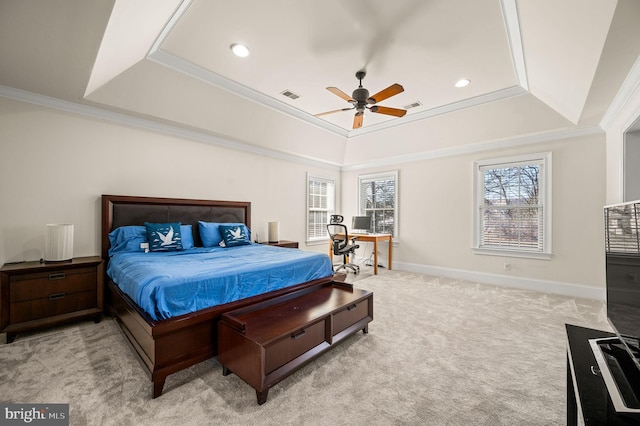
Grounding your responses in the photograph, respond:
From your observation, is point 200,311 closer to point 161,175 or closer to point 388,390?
point 388,390

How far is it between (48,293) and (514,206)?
6.46 m

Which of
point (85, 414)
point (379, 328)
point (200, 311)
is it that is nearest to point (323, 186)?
point (379, 328)

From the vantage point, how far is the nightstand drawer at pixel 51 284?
2.51 meters

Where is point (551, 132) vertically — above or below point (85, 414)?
above

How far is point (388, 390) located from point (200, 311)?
1489mm

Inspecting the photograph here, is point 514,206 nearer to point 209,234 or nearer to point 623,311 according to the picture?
point 623,311

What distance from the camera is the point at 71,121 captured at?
10.6ft

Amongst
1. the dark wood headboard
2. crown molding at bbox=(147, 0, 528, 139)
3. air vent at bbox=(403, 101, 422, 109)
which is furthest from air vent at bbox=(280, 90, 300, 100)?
the dark wood headboard

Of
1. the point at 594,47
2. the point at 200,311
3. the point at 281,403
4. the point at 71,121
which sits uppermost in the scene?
the point at 594,47

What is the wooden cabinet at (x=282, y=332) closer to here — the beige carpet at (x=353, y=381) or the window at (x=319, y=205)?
the beige carpet at (x=353, y=381)

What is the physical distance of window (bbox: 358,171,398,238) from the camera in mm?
6023

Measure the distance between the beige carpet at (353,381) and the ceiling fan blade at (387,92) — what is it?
8.48 ft

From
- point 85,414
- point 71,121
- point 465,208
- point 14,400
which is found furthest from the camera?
point 465,208

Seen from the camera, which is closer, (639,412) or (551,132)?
(639,412)
